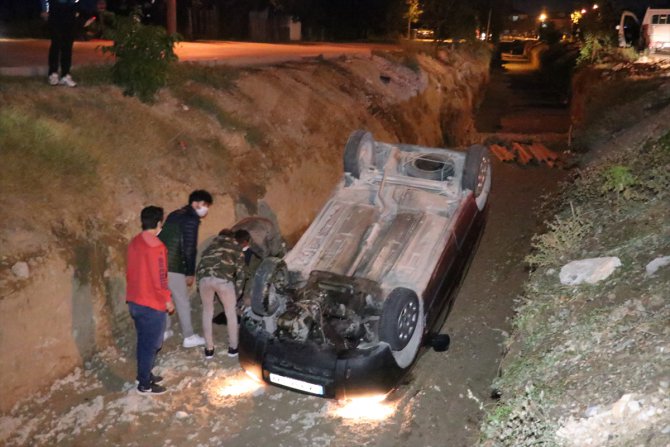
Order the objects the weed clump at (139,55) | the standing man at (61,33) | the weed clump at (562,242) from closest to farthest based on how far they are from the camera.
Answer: the weed clump at (562,242)
the standing man at (61,33)
the weed clump at (139,55)

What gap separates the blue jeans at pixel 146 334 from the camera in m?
5.33

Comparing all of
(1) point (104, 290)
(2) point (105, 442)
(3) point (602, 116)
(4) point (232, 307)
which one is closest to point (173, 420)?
(2) point (105, 442)

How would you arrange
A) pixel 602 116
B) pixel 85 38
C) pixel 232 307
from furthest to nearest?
pixel 85 38
pixel 602 116
pixel 232 307

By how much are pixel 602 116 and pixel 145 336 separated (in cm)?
1389

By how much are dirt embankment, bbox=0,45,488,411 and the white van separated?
20.9 meters

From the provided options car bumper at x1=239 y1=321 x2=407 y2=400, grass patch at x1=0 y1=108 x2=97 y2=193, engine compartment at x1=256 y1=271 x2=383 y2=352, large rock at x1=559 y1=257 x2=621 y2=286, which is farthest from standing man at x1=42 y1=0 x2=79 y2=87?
large rock at x1=559 y1=257 x2=621 y2=286

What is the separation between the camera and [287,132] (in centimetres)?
1051

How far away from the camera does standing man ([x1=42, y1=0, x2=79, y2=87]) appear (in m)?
7.96

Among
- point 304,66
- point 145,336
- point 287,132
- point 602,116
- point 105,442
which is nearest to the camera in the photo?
point 105,442

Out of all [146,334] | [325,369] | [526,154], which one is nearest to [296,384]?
[325,369]

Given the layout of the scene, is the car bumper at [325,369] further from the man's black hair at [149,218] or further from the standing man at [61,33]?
the standing man at [61,33]

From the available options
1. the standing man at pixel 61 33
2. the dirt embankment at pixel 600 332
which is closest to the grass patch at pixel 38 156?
the standing man at pixel 61 33

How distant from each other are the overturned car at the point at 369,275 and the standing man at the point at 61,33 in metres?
4.39

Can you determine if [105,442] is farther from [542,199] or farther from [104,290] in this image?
[542,199]
